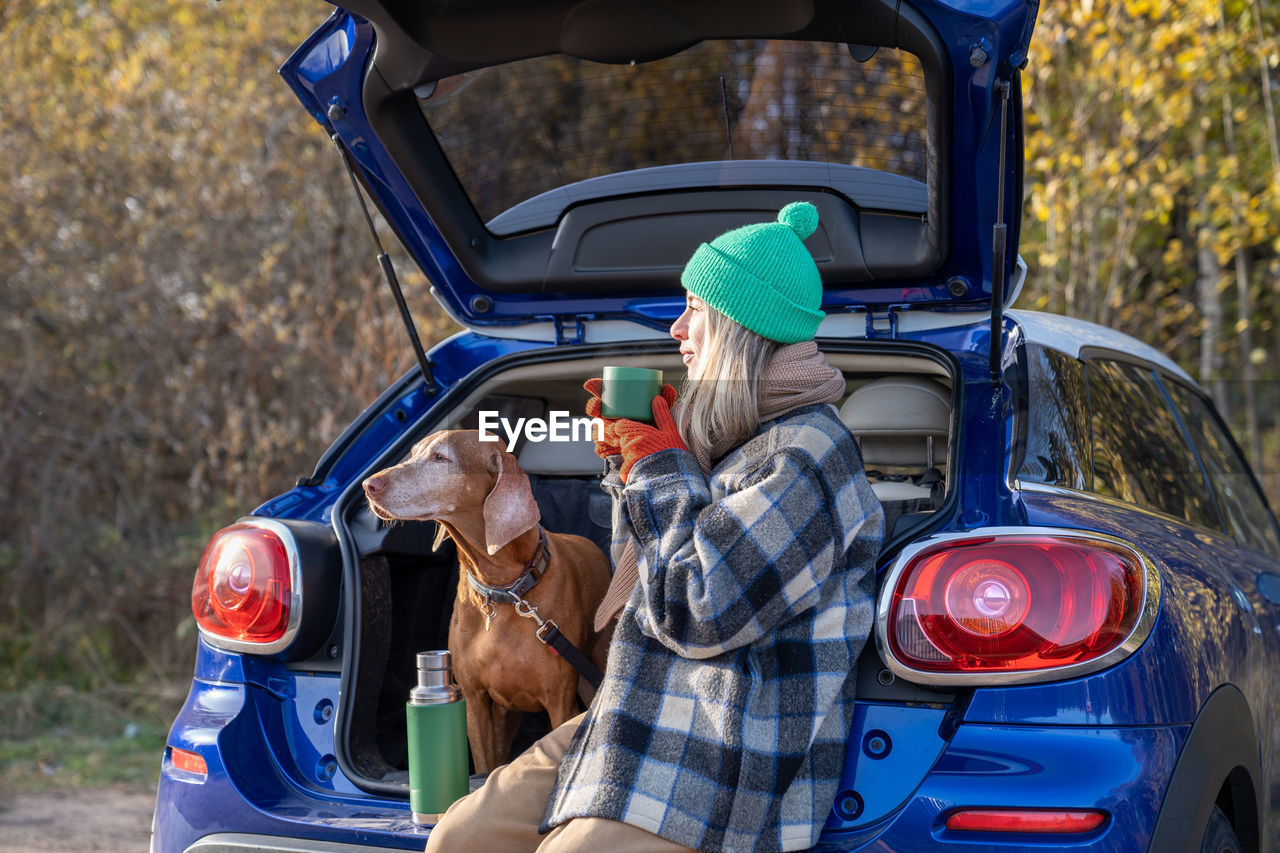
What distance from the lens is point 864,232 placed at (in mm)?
2855

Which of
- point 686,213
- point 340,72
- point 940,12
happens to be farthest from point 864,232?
point 340,72

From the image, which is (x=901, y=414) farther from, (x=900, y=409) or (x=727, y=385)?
(x=727, y=385)

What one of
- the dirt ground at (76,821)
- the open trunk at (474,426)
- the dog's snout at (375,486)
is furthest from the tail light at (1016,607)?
the dirt ground at (76,821)

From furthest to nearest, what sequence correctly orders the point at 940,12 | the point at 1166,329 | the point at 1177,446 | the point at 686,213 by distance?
1. the point at 1166,329
2. the point at 1177,446
3. the point at 686,213
4. the point at 940,12

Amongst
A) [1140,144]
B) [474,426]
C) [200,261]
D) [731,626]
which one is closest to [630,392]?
[731,626]

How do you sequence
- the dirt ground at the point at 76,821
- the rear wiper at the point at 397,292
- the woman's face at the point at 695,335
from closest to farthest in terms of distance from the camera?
the woman's face at the point at 695,335
the rear wiper at the point at 397,292
the dirt ground at the point at 76,821

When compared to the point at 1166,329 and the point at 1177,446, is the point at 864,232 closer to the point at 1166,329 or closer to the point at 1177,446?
the point at 1177,446

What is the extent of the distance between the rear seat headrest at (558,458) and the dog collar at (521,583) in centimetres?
75

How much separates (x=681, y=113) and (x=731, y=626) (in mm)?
1446

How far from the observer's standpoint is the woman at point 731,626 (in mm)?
1887

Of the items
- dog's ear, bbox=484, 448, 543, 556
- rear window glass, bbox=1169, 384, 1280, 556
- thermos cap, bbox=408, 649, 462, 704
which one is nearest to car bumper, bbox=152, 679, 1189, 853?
thermos cap, bbox=408, 649, 462, 704

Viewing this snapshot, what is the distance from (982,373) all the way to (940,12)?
0.78 metres

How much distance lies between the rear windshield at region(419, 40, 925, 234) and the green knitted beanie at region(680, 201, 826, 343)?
0.55 m

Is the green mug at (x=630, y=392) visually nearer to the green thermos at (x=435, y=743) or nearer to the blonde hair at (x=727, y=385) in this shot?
the blonde hair at (x=727, y=385)
